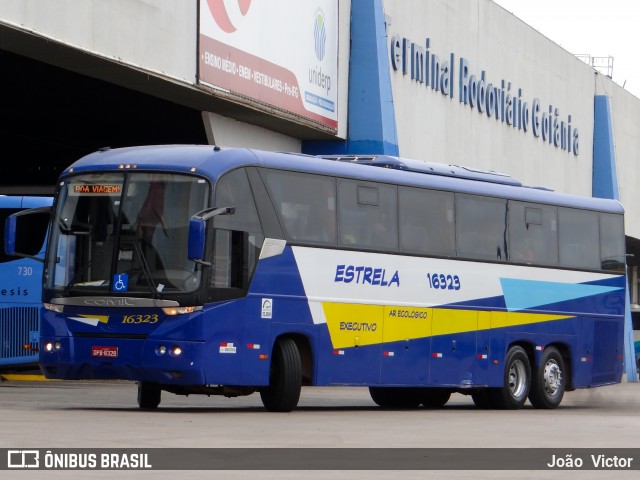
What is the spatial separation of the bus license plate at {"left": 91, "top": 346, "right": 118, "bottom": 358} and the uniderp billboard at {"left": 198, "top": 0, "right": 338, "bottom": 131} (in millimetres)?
9895

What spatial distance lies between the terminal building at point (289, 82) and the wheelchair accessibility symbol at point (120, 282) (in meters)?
5.92

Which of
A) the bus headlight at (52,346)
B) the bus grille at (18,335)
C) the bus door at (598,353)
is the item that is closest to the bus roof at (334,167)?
the bus door at (598,353)

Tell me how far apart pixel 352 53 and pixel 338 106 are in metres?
1.34

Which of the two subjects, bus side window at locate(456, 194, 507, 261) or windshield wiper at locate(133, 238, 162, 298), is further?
bus side window at locate(456, 194, 507, 261)

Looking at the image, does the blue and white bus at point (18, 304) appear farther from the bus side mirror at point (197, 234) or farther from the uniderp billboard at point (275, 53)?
the bus side mirror at point (197, 234)

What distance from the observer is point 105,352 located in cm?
1681

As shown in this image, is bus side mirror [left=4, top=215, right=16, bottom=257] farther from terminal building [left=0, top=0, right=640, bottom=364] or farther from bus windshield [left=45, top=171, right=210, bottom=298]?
terminal building [left=0, top=0, right=640, bottom=364]

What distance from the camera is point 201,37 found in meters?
26.0

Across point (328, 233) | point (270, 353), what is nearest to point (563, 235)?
point (328, 233)

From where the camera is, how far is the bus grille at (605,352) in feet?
78.8

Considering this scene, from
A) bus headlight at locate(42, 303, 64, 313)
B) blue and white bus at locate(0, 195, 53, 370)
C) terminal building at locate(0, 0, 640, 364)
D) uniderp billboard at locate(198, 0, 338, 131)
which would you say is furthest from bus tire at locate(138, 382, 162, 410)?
blue and white bus at locate(0, 195, 53, 370)

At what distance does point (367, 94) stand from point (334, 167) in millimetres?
13132

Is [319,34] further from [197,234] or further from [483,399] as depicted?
[197,234]

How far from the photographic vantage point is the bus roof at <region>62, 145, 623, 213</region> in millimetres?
17281
